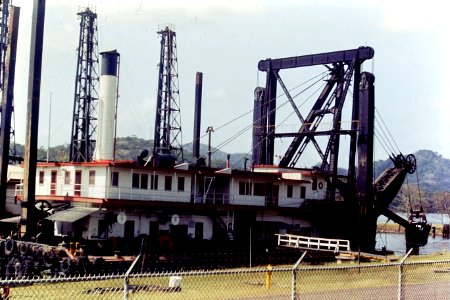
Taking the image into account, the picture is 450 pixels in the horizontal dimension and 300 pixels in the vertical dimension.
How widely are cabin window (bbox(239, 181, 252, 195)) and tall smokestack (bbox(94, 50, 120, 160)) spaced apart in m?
8.94

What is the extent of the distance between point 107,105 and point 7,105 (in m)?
6.58

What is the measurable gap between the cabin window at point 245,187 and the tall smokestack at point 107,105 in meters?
8.94

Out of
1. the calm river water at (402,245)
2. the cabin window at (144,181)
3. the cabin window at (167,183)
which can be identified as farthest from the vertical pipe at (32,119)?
the calm river water at (402,245)

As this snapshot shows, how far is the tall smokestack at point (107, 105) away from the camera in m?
40.9

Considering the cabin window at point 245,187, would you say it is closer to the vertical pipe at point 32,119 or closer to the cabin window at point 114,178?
the cabin window at point 114,178

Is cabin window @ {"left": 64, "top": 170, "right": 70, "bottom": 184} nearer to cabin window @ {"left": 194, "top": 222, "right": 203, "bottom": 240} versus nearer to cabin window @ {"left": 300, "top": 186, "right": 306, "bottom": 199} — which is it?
cabin window @ {"left": 194, "top": 222, "right": 203, "bottom": 240}

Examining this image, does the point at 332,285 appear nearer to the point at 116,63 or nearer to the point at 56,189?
the point at 56,189

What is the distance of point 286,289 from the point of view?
21.1 m

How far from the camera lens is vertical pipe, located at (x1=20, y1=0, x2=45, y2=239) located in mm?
30663

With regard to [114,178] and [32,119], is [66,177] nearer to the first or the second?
[114,178]

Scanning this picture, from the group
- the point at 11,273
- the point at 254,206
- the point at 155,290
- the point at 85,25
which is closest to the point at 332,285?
the point at 155,290

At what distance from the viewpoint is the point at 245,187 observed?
39406mm

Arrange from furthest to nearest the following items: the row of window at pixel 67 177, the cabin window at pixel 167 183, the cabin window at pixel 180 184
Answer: the cabin window at pixel 180 184, the cabin window at pixel 167 183, the row of window at pixel 67 177

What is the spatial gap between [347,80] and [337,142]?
4.92 metres
